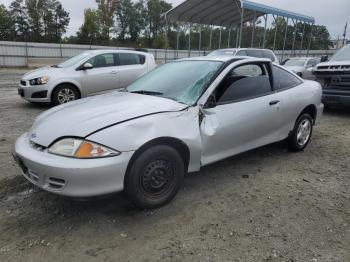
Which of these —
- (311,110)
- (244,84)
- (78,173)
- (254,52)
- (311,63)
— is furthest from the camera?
(311,63)

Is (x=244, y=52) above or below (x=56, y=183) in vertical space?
above

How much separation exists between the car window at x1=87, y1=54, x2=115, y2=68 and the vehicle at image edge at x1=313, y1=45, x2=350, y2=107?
212 inches

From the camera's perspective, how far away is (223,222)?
10.1 ft

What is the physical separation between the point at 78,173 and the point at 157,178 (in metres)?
0.79

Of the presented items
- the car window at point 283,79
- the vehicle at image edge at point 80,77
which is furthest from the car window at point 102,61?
the car window at point 283,79

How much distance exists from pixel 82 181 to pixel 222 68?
6.81ft

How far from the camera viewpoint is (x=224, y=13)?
74.9 feet

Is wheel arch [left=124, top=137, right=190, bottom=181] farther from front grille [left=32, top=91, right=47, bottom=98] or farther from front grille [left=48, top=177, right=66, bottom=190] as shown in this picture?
front grille [left=32, top=91, right=47, bottom=98]

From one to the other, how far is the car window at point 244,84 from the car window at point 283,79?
186 mm

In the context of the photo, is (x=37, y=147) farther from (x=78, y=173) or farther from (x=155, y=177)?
(x=155, y=177)

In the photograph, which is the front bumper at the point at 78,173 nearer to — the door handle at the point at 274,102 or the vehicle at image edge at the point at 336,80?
the door handle at the point at 274,102

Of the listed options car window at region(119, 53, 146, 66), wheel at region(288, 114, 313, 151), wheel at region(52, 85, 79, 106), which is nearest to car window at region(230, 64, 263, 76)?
wheel at region(288, 114, 313, 151)

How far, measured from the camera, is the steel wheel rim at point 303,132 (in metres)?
5.03

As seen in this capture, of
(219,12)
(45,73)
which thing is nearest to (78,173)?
(45,73)
